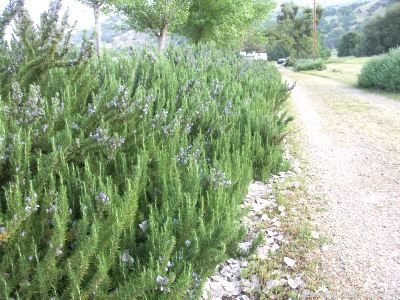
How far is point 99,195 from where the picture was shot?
317 centimetres

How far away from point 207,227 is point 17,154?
167cm

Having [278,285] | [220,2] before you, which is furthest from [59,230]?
[220,2]

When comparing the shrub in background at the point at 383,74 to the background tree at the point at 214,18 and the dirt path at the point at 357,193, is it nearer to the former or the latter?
the dirt path at the point at 357,193

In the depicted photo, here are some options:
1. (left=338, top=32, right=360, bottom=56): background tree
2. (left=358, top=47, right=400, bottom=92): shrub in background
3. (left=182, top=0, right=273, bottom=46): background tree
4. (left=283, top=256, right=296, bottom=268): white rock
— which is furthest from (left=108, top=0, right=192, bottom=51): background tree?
(left=338, top=32, right=360, bottom=56): background tree

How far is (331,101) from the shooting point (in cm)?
1535

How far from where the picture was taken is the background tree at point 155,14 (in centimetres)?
2341

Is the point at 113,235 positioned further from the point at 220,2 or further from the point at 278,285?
the point at 220,2

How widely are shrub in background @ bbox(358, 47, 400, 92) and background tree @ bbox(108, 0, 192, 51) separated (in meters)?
10.5

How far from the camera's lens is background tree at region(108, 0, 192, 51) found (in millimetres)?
23406

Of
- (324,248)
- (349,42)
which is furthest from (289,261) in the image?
(349,42)

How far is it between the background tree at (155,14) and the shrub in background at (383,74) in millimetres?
10509

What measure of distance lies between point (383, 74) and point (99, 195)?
17855 millimetres

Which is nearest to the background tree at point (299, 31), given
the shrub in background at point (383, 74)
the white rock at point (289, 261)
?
the shrub in background at point (383, 74)

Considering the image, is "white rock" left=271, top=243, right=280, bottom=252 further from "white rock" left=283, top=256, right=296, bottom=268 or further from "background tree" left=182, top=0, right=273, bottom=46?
"background tree" left=182, top=0, right=273, bottom=46
